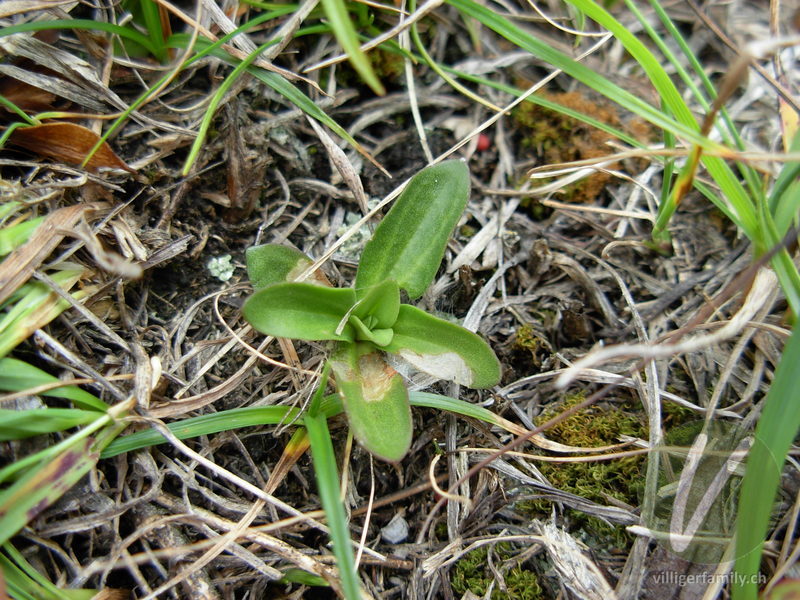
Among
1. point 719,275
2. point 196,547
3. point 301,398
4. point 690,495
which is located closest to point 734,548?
point 690,495

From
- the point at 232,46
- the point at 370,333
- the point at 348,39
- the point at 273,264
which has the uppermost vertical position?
the point at 348,39

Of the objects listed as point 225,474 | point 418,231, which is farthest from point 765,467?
point 225,474

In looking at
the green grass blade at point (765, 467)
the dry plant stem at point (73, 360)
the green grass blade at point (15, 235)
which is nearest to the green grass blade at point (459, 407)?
the green grass blade at point (765, 467)

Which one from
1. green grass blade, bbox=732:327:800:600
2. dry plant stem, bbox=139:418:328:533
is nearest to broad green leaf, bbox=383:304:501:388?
dry plant stem, bbox=139:418:328:533

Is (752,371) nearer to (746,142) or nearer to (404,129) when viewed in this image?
(746,142)

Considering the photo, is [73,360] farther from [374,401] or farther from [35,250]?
[374,401]

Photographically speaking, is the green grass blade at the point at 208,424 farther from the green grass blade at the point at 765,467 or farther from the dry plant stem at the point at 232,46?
the green grass blade at the point at 765,467
